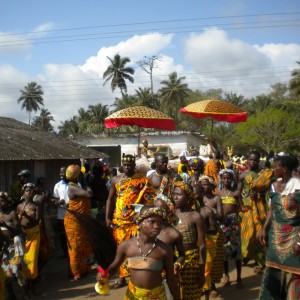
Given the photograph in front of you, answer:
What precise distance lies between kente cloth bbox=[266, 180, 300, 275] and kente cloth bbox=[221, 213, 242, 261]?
1.87m

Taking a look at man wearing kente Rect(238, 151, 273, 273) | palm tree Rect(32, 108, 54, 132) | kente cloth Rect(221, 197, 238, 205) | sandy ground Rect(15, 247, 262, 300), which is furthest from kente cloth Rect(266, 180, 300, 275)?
palm tree Rect(32, 108, 54, 132)

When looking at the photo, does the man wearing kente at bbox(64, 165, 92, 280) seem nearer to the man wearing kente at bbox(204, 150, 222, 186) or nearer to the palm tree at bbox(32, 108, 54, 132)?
the man wearing kente at bbox(204, 150, 222, 186)

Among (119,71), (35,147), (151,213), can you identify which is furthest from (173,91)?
(151,213)

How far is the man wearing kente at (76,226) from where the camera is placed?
26.3 feet

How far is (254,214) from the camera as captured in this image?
8078 millimetres

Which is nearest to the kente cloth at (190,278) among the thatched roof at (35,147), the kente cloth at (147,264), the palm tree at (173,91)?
the kente cloth at (147,264)

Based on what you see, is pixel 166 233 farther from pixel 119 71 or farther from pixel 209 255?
pixel 119 71

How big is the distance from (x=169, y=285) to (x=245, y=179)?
450 cm

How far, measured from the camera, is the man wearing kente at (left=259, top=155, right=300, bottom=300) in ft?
16.8

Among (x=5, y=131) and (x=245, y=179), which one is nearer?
(x=245, y=179)

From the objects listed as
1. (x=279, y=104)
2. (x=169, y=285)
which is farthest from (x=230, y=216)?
(x=279, y=104)

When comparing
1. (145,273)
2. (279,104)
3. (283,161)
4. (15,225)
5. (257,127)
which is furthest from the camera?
(279,104)

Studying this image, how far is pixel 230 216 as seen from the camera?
24.6ft

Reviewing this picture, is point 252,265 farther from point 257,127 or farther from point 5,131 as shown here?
point 257,127
